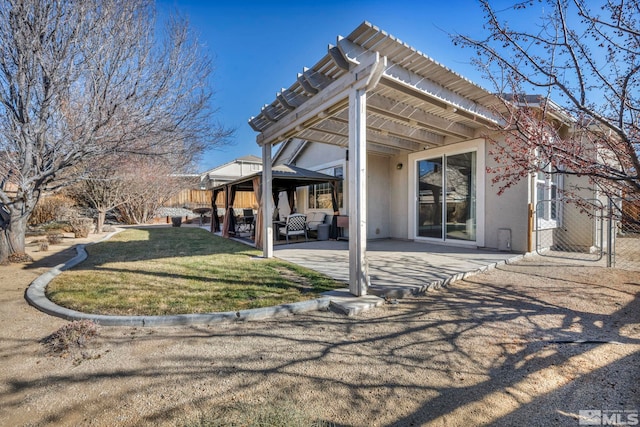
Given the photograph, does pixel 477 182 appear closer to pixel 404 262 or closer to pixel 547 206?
pixel 547 206

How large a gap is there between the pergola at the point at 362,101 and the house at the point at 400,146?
0.02 meters

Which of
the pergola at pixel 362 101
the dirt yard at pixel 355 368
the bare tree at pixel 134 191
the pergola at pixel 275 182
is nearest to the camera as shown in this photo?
the dirt yard at pixel 355 368

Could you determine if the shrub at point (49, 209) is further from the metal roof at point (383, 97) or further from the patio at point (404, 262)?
the metal roof at point (383, 97)

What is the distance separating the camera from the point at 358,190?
3.91 meters

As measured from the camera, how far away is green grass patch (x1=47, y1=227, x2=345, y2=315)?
3635 millimetres

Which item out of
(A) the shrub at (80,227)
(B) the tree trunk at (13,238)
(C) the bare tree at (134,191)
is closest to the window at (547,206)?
(C) the bare tree at (134,191)

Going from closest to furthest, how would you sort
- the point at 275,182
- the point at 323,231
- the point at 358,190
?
the point at 358,190, the point at 323,231, the point at 275,182

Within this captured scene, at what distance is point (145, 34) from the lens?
18.4 feet

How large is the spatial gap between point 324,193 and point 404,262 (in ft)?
20.4

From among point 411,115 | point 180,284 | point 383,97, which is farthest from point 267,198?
point 411,115

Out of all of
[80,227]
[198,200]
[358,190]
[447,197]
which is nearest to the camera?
[358,190]

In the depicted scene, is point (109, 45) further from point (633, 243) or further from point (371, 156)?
point (633, 243)

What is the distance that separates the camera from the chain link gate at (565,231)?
7.08 meters

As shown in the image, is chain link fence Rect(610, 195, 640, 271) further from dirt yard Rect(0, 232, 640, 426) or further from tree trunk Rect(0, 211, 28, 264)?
tree trunk Rect(0, 211, 28, 264)
